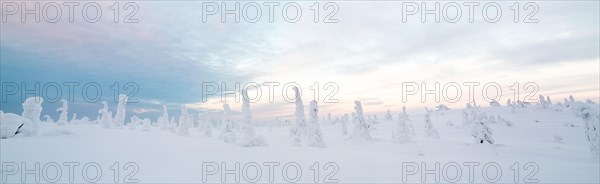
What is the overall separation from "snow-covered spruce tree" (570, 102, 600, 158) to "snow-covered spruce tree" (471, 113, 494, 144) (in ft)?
35.8

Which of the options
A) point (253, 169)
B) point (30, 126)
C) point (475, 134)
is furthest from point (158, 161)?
point (475, 134)

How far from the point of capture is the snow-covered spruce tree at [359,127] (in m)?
49.5

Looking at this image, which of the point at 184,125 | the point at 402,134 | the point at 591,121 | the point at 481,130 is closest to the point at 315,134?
the point at 184,125

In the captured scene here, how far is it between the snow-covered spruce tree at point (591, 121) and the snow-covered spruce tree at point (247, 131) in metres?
32.2

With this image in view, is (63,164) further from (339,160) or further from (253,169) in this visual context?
(339,160)

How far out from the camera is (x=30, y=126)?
64.2 feet

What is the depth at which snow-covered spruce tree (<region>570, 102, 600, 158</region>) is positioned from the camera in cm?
2912

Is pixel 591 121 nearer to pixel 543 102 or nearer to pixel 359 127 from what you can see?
pixel 359 127

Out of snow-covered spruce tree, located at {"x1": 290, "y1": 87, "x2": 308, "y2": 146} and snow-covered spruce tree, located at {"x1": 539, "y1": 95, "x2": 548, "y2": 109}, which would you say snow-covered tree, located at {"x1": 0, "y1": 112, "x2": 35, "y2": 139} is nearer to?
snow-covered spruce tree, located at {"x1": 290, "y1": 87, "x2": 308, "y2": 146}

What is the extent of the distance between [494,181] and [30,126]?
28.1m

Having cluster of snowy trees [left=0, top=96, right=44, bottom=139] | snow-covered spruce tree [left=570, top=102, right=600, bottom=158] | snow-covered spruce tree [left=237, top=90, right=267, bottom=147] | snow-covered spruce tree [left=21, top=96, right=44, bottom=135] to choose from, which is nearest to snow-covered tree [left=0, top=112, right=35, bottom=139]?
cluster of snowy trees [left=0, top=96, right=44, bottom=139]

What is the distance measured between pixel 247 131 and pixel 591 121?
34.2m

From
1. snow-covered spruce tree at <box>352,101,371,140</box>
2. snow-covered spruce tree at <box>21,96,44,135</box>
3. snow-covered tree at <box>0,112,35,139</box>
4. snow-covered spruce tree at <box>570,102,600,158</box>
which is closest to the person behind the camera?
snow-covered tree at <box>0,112,35,139</box>

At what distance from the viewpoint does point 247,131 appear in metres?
21.6
